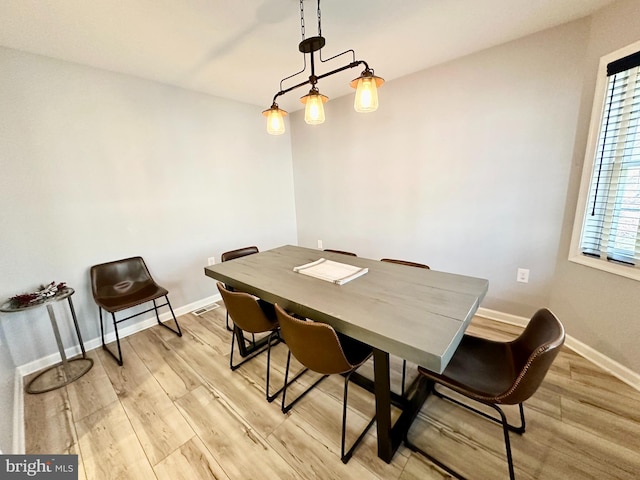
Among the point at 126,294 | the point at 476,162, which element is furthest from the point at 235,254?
the point at 476,162

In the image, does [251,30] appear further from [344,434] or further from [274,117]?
[344,434]

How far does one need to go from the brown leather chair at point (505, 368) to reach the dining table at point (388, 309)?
0.23m

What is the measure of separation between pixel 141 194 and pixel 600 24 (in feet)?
12.3

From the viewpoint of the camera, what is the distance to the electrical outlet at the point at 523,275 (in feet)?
7.31

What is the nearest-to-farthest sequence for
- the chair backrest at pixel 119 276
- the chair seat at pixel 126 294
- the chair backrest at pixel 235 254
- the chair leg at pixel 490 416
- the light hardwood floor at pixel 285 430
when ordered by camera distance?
the light hardwood floor at pixel 285 430 → the chair leg at pixel 490 416 → the chair seat at pixel 126 294 → the chair backrest at pixel 119 276 → the chair backrest at pixel 235 254

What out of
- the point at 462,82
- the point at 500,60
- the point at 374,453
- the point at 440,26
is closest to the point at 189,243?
the point at 374,453

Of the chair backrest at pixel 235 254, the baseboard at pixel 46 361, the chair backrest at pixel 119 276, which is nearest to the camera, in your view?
the baseboard at pixel 46 361

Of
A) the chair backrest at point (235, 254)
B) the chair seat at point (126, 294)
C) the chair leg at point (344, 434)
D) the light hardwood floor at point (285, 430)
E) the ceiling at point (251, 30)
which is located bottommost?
the light hardwood floor at point (285, 430)

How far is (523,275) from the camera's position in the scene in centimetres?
224

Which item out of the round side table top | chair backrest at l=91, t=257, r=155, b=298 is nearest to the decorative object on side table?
the round side table top

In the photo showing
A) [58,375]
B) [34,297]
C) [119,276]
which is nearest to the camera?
[34,297]

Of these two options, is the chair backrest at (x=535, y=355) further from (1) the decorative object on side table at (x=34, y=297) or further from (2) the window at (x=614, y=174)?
(1) the decorative object on side table at (x=34, y=297)

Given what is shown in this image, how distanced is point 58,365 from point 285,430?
80.0 inches

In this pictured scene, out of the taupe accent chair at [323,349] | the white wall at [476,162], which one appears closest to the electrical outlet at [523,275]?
the white wall at [476,162]
